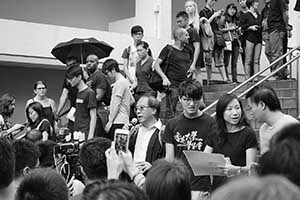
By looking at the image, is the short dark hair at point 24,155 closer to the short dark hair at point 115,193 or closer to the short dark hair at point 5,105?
the short dark hair at point 115,193

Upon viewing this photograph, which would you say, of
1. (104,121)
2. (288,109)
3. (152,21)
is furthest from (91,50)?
(152,21)

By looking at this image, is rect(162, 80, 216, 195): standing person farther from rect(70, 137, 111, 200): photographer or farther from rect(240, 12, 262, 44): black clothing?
rect(240, 12, 262, 44): black clothing

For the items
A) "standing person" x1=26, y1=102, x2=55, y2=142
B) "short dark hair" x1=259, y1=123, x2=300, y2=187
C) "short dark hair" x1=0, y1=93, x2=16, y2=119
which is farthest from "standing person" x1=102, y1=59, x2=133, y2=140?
"short dark hair" x1=259, y1=123, x2=300, y2=187

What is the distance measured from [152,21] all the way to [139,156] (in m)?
10.1

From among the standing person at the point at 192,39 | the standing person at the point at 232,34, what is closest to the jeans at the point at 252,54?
the standing person at the point at 232,34

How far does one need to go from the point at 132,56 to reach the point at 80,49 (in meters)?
0.90

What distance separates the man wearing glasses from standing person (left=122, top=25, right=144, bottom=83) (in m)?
4.44

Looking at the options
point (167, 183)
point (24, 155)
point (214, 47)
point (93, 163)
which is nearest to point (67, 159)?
point (24, 155)

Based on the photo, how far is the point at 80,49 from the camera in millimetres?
10539

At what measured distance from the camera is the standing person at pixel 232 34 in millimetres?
11938

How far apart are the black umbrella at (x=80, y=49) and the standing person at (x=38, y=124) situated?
100 inches

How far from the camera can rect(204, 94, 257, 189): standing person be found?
4781 millimetres

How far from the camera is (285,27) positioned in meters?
9.99

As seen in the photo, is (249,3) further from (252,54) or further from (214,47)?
(252,54)
